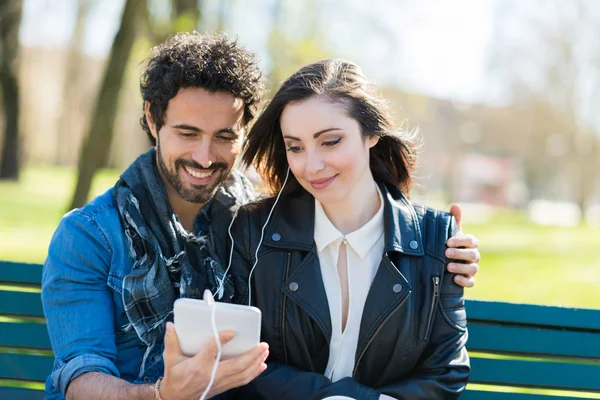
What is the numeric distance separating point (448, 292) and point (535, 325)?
0.71 m

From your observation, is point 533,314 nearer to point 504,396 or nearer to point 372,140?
point 504,396

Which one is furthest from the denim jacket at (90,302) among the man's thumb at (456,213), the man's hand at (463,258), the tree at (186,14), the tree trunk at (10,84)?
the tree trunk at (10,84)

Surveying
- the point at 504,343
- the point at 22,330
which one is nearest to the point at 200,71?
the point at 22,330

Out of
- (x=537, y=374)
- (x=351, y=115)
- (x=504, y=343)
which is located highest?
(x=351, y=115)

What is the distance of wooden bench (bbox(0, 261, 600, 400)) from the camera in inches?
140

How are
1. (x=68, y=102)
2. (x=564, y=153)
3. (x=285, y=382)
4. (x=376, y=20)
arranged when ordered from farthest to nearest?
(x=564, y=153) → (x=68, y=102) → (x=376, y=20) → (x=285, y=382)

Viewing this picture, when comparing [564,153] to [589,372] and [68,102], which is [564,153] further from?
[589,372]

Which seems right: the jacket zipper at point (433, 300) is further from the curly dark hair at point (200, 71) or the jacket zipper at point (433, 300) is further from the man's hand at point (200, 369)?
the curly dark hair at point (200, 71)

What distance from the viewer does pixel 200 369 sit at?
2.55m

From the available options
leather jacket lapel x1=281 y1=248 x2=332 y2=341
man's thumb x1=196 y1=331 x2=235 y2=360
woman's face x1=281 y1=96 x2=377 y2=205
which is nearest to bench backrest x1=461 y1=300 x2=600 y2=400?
leather jacket lapel x1=281 y1=248 x2=332 y2=341

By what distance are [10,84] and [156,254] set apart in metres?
15.9

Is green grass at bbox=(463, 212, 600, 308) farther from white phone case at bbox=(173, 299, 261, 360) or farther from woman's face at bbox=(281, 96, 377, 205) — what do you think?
white phone case at bbox=(173, 299, 261, 360)

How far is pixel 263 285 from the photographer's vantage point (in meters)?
3.20

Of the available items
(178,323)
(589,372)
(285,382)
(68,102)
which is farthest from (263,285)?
(68,102)
